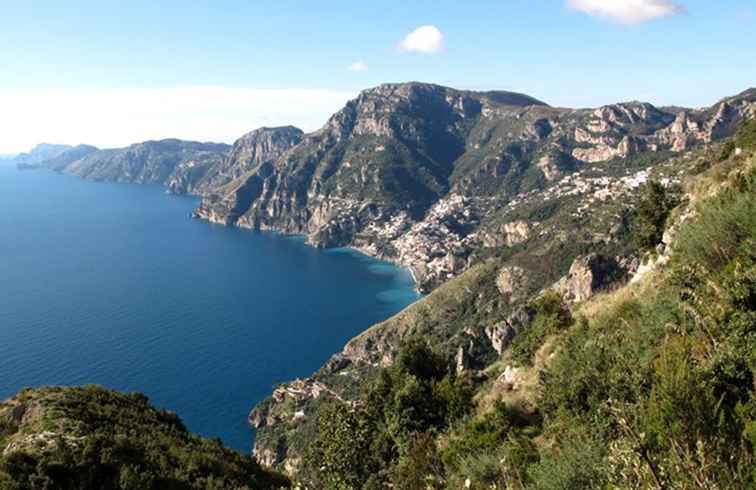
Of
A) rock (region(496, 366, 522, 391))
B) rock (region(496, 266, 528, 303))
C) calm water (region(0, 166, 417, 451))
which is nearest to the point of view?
rock (region(496, 366, 522, 391))

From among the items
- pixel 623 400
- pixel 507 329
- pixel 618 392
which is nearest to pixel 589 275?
pixel 507 329

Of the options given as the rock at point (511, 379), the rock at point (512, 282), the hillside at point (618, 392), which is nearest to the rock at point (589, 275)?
the rock at point (512, 282)

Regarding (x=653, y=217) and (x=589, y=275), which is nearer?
(x=653, y=217)

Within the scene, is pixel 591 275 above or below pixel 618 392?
below

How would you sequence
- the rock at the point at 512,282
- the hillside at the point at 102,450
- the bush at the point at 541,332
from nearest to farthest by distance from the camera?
1. the hillside at the point at 102,450
2. the bush at the point at 541,332
3. the rock at the point at 512,282

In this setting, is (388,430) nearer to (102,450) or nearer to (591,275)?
(102,450)

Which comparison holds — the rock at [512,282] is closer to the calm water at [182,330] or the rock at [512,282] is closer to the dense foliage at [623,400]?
the calm water at [182,330]

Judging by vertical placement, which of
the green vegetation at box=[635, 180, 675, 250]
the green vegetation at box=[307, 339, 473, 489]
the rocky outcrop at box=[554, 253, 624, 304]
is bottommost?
the rocky outcrop at box=[554, 253, 624, 304]

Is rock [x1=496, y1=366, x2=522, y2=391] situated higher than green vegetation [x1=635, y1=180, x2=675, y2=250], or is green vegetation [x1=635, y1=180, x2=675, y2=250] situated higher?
green vegetation [x1=635, y1=180, x2=675, y2=250]

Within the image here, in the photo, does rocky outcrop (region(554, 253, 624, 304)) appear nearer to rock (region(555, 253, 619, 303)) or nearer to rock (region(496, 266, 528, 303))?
rock (region(555, 253, 619, 303))

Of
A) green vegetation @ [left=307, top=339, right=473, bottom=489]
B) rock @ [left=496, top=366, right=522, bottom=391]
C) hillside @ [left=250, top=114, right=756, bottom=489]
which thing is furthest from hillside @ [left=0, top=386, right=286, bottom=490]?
rock @ [left=496, top=366, right=522, bottom=391]
